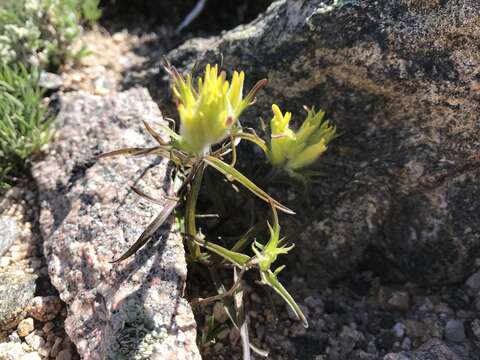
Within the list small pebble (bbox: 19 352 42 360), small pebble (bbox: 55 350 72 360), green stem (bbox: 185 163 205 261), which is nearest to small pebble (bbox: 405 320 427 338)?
green stem (bbox: 185 163 205 261)

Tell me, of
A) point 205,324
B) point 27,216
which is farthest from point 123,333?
point 27,216

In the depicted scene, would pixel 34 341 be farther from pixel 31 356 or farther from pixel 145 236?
pixel 145 236

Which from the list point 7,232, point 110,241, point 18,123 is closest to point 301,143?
point 110,241

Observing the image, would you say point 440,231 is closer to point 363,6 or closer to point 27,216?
point 363,6

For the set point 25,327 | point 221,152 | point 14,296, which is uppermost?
point 221,152

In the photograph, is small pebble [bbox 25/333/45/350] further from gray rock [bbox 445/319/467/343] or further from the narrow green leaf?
gray rock [bbox 445/319/467/343]

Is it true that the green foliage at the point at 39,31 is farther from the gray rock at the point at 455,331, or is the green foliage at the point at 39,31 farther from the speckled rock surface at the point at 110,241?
the gray rock at the point at 455,331
